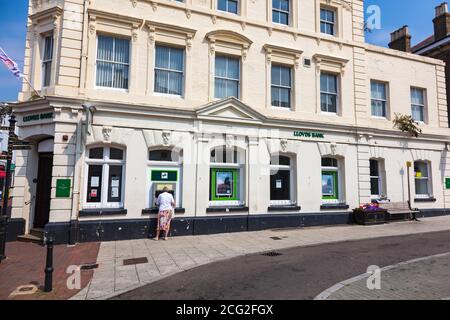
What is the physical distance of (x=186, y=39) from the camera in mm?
12812

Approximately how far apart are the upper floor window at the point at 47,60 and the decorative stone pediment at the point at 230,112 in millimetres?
5850

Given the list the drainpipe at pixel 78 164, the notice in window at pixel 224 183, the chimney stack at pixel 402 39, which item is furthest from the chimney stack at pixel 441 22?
the drainpipe at pixel 78 164

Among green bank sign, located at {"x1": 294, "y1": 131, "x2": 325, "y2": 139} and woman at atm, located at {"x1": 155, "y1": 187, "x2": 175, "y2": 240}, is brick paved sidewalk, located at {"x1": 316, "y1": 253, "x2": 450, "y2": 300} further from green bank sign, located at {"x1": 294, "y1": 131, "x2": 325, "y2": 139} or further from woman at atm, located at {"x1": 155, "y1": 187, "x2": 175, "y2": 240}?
green bank sign, located at {"x1": 294, "y1": 131, "x2": 325, "y2": 139}

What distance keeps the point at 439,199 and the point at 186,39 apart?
16.1m

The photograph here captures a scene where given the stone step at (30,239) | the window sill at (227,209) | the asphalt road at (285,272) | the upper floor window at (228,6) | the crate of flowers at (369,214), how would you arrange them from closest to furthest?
1. the asphalt road at (285,272)
2. the stone step at (30,239)
3. the window sill at (227,209)
4. the upper floor window at (228,6)
5. the crate of flowers at (369,214)

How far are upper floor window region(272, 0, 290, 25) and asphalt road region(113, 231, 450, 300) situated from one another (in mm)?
10604

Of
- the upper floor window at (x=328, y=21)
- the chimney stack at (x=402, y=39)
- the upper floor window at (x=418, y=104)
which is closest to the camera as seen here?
the upper floor window at (x=328, y=21)

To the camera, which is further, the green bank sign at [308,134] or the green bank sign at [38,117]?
the green bank sign at [308,134]

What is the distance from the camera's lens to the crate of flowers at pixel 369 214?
1470 centimetres

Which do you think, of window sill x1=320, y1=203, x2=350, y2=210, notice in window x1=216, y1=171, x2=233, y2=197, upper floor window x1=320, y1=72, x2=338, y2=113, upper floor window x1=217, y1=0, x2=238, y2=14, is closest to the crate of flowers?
window sill x1=320, y1=203, x2=350, y2=210

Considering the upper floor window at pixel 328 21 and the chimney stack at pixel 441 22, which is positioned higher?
the chimney stack at pixel 441 22

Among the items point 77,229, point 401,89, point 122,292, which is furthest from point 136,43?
point 401,89

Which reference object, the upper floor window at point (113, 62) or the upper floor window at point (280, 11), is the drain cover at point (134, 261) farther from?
the upper floor window at point (280, 11)

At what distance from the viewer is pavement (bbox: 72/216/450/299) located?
22.4ft
